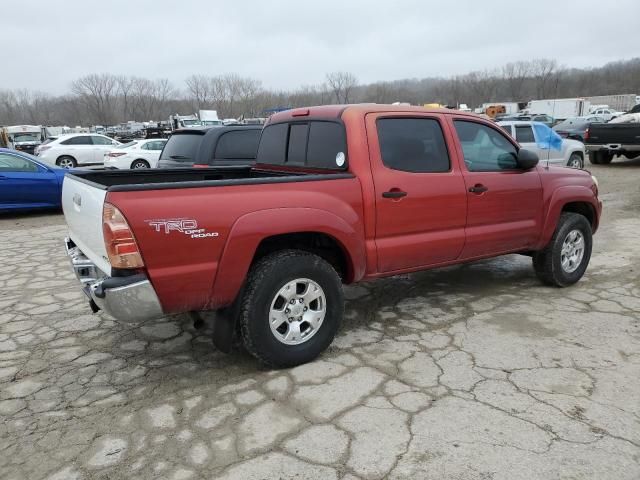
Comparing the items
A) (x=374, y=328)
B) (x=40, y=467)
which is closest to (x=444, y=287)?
(x=374, y=328)

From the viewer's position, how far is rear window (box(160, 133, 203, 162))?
8.16 metres

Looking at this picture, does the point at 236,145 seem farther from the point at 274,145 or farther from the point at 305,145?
the point at 305,145

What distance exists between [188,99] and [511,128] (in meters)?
100

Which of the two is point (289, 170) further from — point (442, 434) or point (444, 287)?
point (442, 434)

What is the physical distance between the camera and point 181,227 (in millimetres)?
3029

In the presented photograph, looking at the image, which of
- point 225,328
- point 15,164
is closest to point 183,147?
point 15,164

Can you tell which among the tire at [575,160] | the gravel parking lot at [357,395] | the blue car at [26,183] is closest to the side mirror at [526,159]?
the gravel parking lot at [357,395]

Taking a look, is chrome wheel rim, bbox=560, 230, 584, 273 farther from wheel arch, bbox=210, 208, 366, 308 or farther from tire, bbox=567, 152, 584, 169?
tire, bbox=567, 152, 584, 169

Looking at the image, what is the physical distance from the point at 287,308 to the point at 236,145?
4.77 m

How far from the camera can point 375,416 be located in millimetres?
3053

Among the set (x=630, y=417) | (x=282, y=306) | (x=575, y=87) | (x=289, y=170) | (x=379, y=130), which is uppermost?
(x=575, y=87)

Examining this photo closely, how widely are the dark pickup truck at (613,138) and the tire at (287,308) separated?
16386 millimetres

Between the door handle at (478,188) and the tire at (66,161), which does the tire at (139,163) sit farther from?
the door handle at (478,188)

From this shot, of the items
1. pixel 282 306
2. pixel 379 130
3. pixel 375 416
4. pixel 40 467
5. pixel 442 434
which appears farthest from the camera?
pixel 379 130
